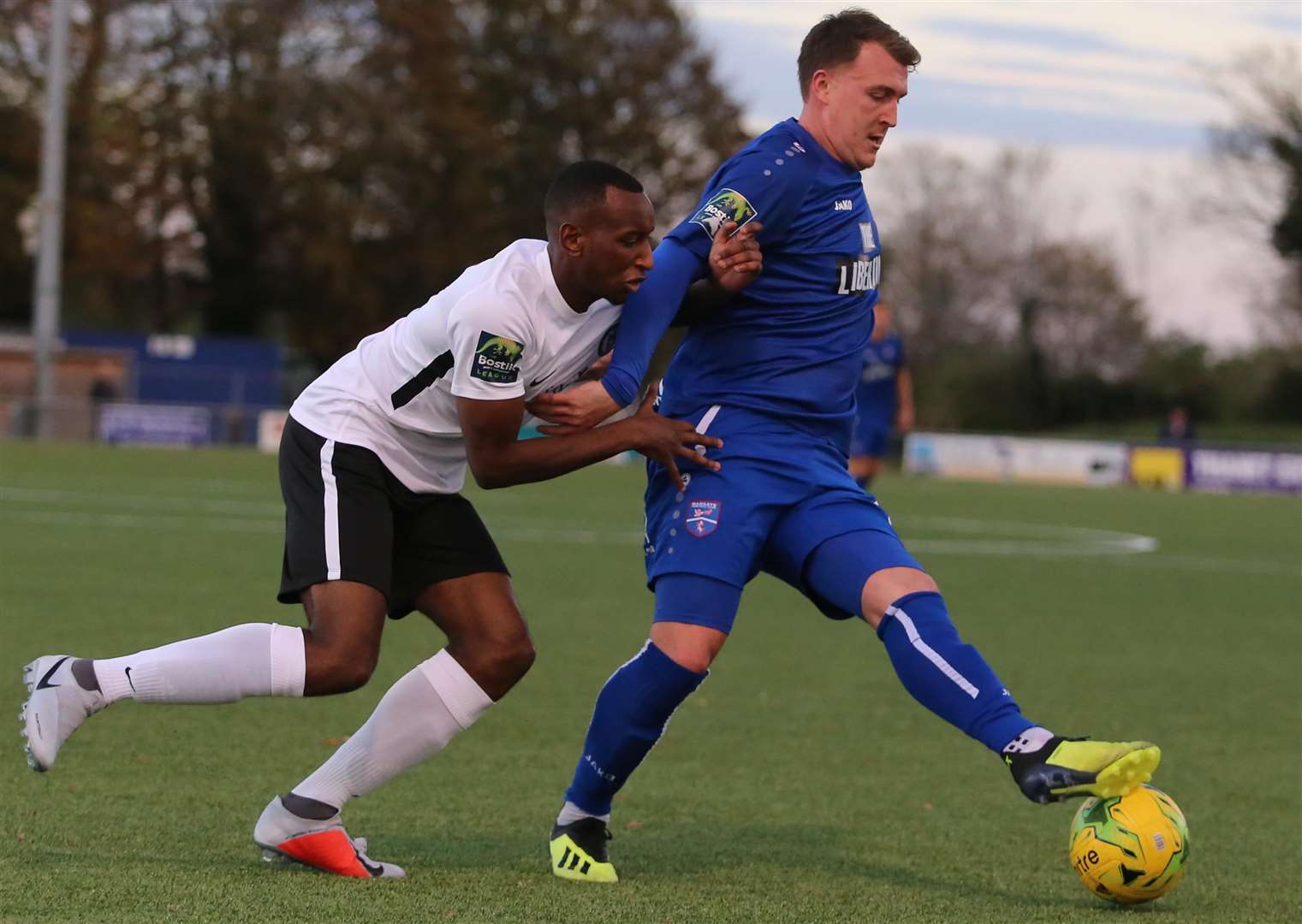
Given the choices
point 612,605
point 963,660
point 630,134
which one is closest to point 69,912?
point 963,660

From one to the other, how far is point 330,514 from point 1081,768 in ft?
6.63

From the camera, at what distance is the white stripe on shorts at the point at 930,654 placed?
4676mm

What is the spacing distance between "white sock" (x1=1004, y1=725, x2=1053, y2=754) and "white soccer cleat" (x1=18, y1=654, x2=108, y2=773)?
232cm

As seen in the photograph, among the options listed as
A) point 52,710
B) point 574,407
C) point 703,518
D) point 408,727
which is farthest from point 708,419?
point 52,710

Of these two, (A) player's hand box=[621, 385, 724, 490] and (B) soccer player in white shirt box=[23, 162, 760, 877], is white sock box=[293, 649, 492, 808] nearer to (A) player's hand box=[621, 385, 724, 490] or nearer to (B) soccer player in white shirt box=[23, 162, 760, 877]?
(B) soccer player in white shirt box=[23, 162, 760, 877]

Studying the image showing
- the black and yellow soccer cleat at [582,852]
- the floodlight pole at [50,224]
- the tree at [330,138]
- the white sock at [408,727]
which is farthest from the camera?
the tree at [330,138]

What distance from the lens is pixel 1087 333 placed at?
64562 millimetres

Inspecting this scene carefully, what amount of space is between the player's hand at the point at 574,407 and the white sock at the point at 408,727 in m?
0.77

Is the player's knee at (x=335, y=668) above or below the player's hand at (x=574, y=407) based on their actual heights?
below

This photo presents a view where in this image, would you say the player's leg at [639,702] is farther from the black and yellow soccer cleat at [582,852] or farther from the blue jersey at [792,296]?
the blue jersey at [792,296]

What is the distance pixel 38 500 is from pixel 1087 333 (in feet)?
166

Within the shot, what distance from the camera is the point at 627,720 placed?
5062 mm

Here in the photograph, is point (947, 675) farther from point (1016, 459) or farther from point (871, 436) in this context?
point (1016, 459)

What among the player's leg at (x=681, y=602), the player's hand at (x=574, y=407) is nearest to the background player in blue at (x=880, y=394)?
the player's leg at (x=681, y=602)
